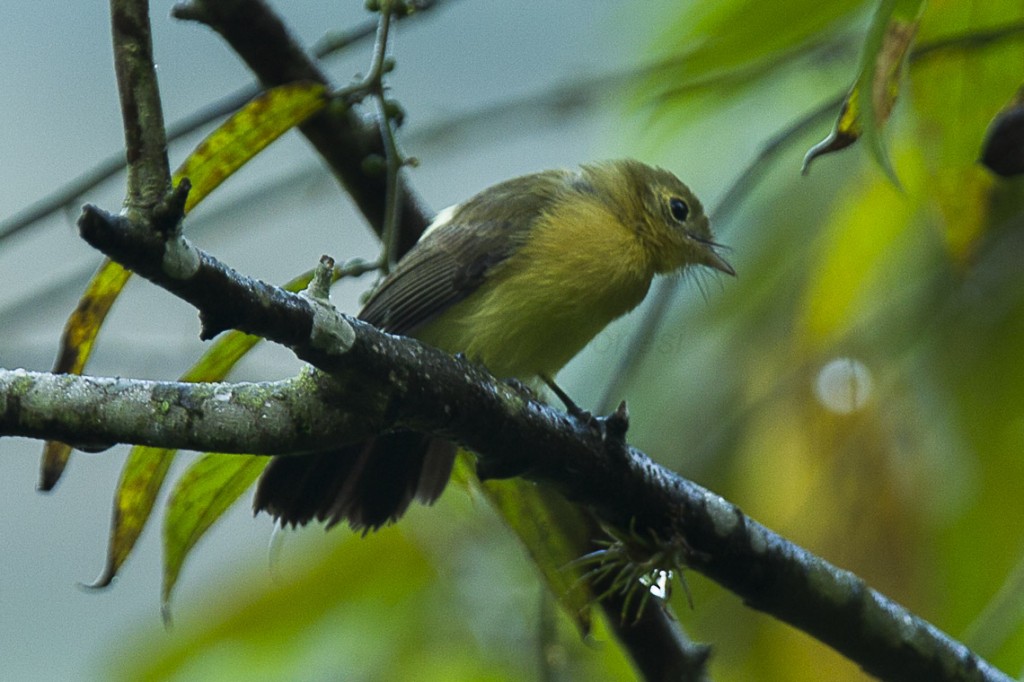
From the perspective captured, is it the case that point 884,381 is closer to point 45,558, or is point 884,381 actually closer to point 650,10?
point 650,10

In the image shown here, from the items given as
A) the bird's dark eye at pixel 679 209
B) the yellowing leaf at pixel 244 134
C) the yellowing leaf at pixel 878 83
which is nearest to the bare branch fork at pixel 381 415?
the yellowing leaf at pixel 244 134

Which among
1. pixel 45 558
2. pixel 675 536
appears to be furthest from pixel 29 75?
pixel 675 536

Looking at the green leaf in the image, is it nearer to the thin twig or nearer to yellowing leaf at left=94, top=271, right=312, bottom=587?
yellowing leaf at left=94, top=271, right=312, bottom=587

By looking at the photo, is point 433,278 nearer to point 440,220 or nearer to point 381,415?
point 440,220

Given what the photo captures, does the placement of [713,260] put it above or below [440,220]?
below

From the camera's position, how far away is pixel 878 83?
2.20m

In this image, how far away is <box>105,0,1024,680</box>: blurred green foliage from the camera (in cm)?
314

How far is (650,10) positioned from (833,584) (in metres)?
2.00

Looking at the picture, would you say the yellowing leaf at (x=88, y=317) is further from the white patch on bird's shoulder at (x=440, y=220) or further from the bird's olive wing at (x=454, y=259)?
the white patch on bird's shoulder at (x=440, y=220)

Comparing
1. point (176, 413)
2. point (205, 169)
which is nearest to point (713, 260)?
point (205, 169)

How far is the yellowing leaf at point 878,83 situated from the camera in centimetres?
194

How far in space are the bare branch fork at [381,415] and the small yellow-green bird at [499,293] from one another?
25.0 inches

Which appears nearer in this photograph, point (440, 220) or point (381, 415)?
point (381, 415)

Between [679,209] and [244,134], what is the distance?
191cm
